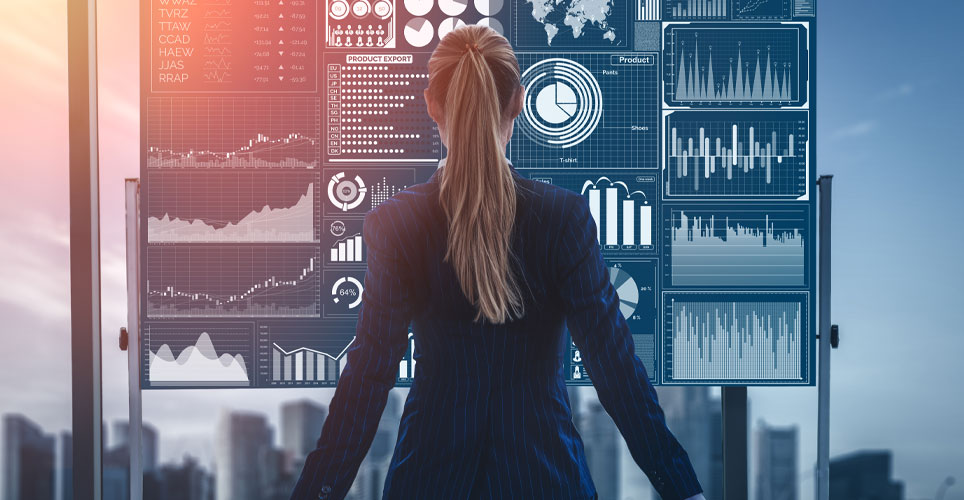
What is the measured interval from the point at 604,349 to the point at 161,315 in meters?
2.01

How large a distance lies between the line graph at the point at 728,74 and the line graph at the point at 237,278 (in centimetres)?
143

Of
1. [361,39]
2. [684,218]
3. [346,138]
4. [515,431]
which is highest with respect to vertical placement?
[361,39]

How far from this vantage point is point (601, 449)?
3.13 metres

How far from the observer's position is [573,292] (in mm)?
1303

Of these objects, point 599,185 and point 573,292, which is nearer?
point 573,292

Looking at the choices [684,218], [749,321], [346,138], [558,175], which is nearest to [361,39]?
[346,138]

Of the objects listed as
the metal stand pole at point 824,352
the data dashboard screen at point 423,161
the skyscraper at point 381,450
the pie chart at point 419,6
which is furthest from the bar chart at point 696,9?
the skyscraper at point 381,450

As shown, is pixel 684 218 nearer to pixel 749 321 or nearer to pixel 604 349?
pixel 749 321

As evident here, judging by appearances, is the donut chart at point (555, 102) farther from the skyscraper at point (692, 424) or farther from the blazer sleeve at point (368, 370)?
the blazer sleeve at point (368, 370)

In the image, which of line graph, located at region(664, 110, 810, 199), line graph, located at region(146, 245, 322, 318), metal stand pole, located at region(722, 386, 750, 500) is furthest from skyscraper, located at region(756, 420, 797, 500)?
line graph, located at region(146, 245, 322, 318)

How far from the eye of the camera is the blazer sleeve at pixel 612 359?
1.30 metres

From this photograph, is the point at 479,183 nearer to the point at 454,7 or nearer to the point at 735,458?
the point at 454,7

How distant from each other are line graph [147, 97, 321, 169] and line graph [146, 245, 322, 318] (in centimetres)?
30

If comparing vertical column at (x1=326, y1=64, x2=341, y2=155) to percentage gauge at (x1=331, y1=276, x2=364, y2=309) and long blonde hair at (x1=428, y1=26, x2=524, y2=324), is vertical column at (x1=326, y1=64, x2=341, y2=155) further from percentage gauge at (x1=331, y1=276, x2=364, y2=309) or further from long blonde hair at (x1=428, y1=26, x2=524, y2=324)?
long blonde hair at (x1=428, y1=26, x2=524, y2=324)
